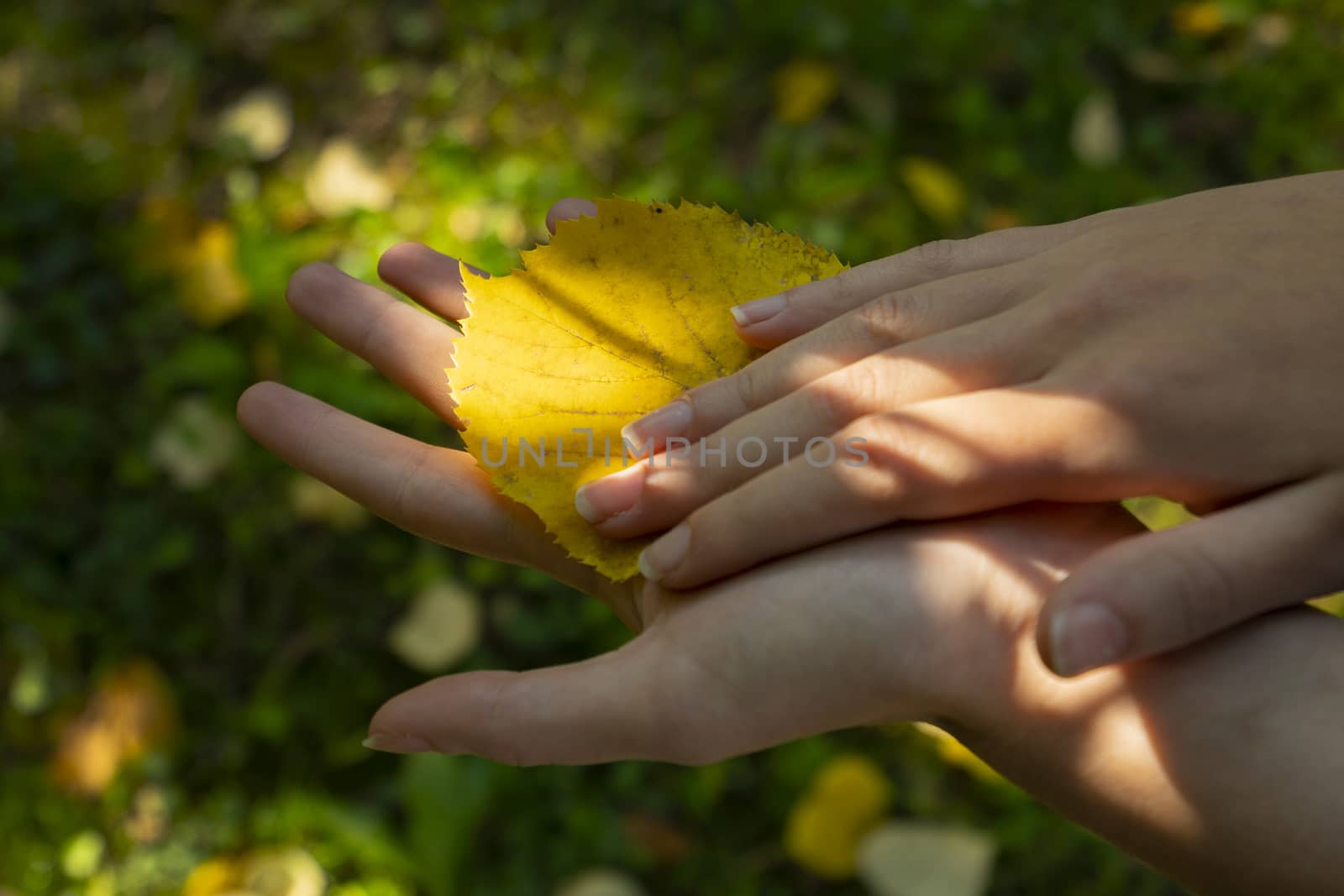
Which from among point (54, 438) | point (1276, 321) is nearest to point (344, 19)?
point (54, 438)

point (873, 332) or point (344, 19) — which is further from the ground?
point (873, 332)

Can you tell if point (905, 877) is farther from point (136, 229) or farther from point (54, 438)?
point (136, 229)

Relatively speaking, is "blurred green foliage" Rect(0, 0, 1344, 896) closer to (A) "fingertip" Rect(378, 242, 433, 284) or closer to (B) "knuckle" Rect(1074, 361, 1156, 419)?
(A) "fingertip" Rect(378, 242, 433, 284)

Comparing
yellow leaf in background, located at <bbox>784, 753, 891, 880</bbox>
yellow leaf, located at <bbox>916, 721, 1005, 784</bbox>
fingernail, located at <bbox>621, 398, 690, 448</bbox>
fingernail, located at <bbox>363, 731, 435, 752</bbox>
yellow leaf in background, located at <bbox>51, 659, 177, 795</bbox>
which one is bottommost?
yellow leaf in background, located at <bbox>51, 659, 177, 795</bbox>

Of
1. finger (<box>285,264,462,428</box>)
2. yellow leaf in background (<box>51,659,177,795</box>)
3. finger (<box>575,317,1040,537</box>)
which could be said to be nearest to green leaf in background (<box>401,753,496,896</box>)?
yellow leaf in background (<box>51,659,177,795</box>)

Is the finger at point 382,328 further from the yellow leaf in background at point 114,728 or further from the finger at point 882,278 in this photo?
the yellow leaf in background at point 114,728

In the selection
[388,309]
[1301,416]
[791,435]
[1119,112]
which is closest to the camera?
[1301,416]

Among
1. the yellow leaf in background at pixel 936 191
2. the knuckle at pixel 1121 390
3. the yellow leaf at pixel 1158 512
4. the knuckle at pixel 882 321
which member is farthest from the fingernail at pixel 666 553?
the yellow leaf in background at pixel 936 191
